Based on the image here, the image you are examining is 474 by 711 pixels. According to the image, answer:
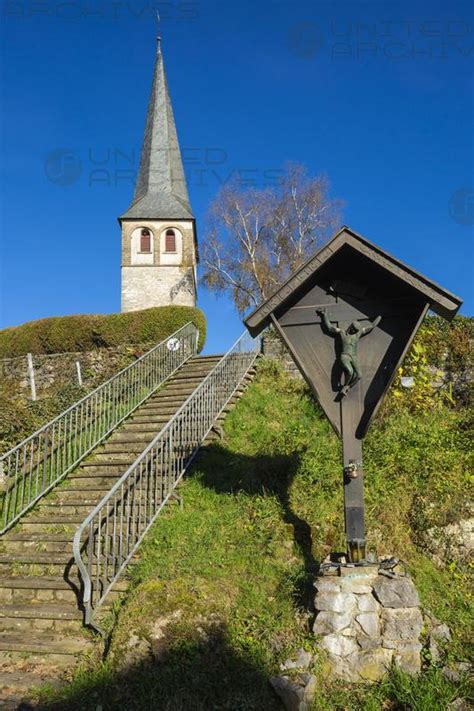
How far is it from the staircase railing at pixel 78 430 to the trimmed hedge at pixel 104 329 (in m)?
0.75

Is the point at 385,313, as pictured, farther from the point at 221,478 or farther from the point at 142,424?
the point at 142,424

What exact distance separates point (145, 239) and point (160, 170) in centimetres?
493

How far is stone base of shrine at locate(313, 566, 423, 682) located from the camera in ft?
11.9

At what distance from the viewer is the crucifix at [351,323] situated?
436 centimetres

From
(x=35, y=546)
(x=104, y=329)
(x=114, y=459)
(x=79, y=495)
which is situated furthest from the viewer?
(x=104, y=329)

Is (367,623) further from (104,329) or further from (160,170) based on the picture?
(160,170)

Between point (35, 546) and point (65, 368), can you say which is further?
point (65, 368)

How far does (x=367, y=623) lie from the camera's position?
3711 mm

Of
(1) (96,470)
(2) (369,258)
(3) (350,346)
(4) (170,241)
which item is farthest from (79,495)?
(4) (170,241)

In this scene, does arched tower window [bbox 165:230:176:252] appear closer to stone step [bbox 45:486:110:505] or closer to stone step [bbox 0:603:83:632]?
stone step [bbox 45:486:110:505]

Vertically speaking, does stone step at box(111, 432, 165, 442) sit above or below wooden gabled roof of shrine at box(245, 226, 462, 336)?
below

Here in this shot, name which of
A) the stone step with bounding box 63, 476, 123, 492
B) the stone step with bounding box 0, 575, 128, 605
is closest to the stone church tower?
the stone step with bounding box 63, 476, 123, 492

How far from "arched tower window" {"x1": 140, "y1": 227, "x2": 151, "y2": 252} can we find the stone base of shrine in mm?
28693

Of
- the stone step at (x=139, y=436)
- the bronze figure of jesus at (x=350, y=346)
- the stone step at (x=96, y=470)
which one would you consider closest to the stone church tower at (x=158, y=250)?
the stone step at (x=139, y=436)
